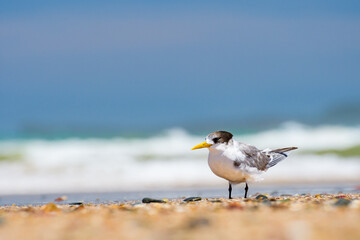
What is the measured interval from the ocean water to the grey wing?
4.48 meters

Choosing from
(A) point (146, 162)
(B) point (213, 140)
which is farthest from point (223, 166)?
(A) point (146, 162)

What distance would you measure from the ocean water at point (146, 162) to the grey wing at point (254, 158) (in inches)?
176

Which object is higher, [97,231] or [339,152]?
[339,152]

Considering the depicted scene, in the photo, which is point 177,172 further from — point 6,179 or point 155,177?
point 6,179

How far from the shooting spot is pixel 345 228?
3.45m

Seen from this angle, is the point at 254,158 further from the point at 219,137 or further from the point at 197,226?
the point at 197,226

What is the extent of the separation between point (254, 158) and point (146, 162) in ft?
26.6

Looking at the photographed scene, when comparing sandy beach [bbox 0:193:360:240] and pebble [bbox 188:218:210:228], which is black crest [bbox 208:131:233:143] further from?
pebble [bbox 188:218:210:228]

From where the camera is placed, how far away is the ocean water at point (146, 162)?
12.8 m

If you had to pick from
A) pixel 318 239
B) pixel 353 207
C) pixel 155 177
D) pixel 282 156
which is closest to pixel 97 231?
pixel 318 239

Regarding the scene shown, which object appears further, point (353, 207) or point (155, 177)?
point (155, 177)

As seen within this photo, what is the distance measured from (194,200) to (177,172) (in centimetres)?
689

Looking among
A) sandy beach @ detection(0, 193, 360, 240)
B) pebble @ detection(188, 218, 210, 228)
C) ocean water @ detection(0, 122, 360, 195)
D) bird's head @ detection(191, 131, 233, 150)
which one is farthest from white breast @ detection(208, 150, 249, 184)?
ocean water @ detection(0, 122, 360, 195)

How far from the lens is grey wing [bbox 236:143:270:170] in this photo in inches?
280
